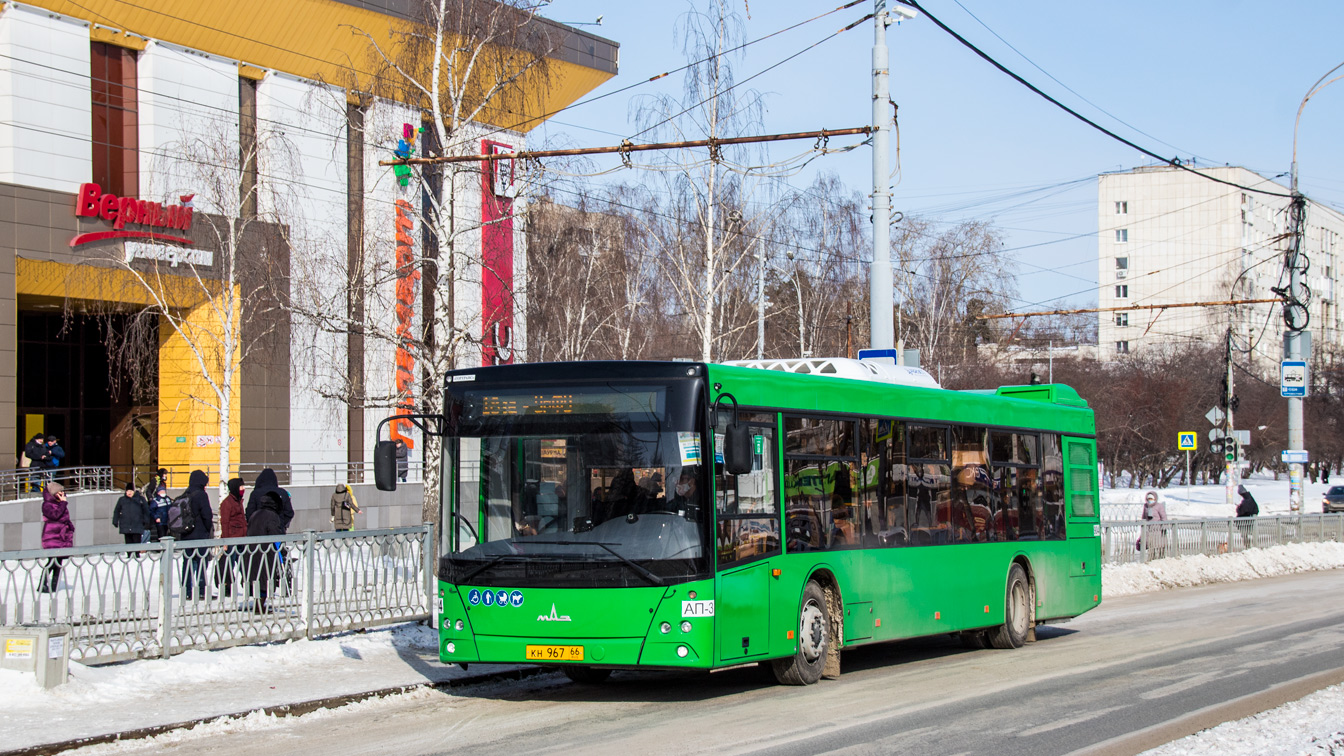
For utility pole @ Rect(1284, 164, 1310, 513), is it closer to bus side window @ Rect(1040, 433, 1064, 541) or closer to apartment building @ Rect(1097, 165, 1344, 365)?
bus side window @ Rect(1040, 433, 1064, 541)

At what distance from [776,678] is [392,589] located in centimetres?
478

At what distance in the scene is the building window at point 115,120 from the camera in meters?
31.3

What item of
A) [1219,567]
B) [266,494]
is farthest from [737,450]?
[1219,567]

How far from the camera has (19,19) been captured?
2950 centimetres

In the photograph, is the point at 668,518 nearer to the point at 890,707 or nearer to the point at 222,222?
the point at 890,707

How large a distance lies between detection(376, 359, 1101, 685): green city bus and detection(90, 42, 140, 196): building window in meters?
24.0

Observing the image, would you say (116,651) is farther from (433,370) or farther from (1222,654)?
(1222,654)

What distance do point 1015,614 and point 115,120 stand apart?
2539 cm

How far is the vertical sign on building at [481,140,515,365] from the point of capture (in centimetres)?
2181

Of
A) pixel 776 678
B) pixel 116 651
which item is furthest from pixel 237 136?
pixel 776 678

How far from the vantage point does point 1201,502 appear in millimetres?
53625

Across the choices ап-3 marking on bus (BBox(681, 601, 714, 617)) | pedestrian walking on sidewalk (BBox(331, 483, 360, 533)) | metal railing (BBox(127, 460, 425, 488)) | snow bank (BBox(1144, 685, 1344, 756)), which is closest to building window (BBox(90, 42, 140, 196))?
metal railing (BBox(127, 460, 425, 488))

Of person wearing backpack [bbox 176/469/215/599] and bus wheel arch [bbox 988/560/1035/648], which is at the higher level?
person wearing backpack [bbox 176/469/215/599]

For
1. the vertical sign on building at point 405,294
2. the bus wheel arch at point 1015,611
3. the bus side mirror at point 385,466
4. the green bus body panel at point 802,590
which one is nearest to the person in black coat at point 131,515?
the vertical sign on building at point 405,294
